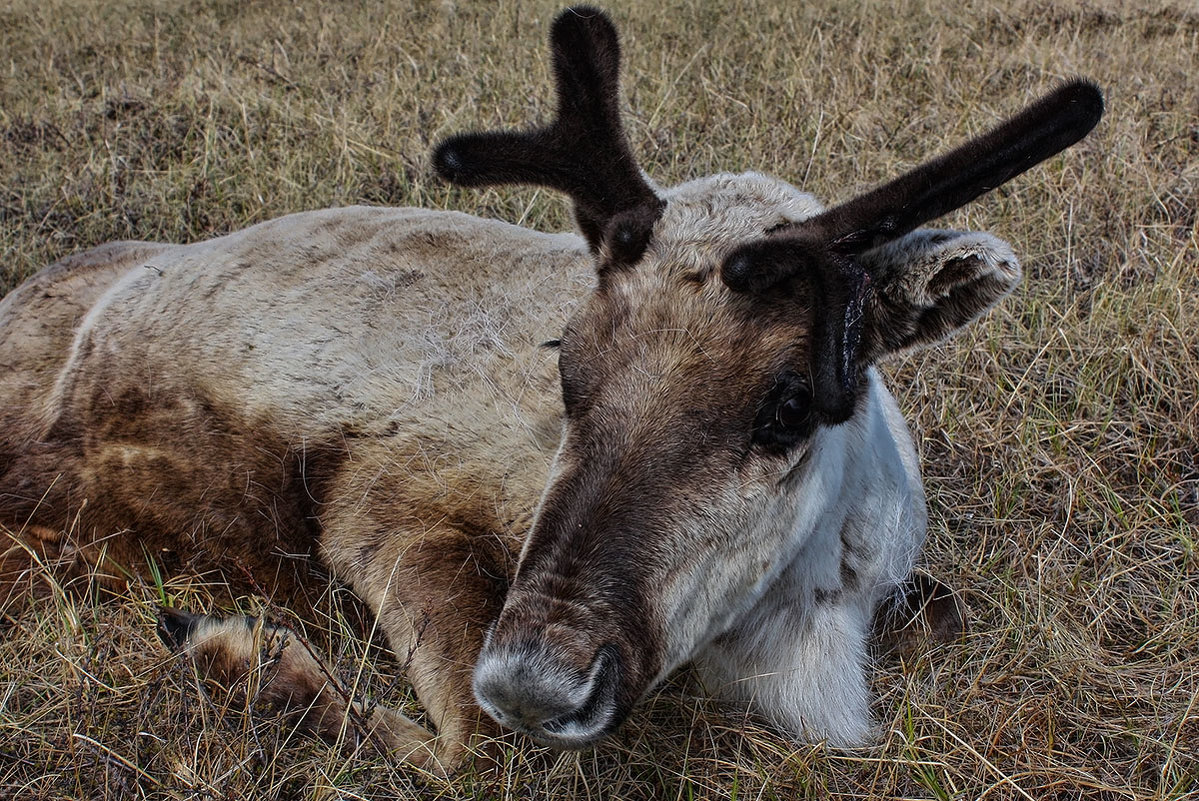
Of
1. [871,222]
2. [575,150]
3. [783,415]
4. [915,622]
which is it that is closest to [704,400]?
[783,415]

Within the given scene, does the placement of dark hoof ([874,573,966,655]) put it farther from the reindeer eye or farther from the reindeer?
the reindeer eye

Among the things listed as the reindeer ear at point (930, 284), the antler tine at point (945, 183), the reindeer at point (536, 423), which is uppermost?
the antler tine at point (945, 183)

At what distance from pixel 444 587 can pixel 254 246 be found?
186cm

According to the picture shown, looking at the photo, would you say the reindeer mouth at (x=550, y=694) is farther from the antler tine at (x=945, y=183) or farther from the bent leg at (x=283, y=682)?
the antler tine at (x=945, y=183)

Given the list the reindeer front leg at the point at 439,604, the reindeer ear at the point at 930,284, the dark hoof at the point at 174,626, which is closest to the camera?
the reindeer ear at the point at 930,284

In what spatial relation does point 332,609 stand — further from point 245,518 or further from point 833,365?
point 833,365

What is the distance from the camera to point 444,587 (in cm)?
354

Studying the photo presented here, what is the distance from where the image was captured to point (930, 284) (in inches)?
112

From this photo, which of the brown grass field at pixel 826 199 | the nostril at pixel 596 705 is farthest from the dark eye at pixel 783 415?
the brown grass field at pixel 826 199

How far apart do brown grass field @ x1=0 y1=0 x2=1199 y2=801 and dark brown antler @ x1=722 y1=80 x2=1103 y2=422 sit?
127 cm

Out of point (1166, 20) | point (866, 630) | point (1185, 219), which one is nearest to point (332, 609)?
point (866, 630)

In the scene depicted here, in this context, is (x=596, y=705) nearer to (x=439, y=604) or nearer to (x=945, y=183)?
(x=439, y=604)

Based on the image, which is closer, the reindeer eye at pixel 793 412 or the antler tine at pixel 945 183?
the antler tine at pixel 945 183

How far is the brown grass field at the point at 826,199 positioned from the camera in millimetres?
3215
